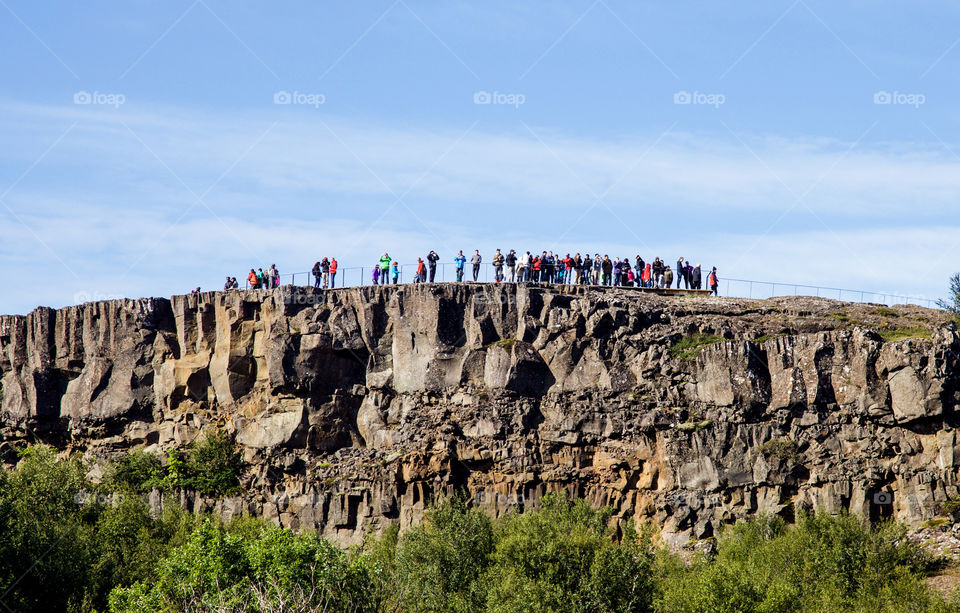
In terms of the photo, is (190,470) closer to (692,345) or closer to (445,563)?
(445,563)

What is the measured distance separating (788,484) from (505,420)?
16451mm

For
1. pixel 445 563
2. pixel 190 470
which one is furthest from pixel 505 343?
pixel 190 470

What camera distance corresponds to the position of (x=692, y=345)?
85.9 m

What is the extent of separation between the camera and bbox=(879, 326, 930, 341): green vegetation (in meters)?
84.4

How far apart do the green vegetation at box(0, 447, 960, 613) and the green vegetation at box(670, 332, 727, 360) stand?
35.1 feet

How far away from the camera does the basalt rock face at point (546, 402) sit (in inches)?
3172

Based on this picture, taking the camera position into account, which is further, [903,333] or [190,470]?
[190,470]

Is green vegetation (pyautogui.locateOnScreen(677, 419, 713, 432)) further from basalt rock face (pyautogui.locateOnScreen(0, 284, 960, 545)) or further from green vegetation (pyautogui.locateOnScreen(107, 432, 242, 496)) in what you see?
green vegetation (pyautogui.locateOnScreen(107, 432, 242, 496))

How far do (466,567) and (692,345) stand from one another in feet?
72.3

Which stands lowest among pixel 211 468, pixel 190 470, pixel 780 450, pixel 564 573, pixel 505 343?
pixel 564 573

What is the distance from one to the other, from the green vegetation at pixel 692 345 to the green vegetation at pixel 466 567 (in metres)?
10.7

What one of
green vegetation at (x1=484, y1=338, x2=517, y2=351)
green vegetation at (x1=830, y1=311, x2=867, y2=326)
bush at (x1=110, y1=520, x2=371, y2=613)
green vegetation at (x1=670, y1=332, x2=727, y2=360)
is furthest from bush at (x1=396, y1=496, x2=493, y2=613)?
green vegetation at (x1=830, y1=311, x2=867, y2=326)

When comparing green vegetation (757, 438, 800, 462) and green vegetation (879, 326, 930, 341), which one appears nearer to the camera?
green vegetation (757, 438, 800, 462)

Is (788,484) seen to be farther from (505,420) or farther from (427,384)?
(427,384)
